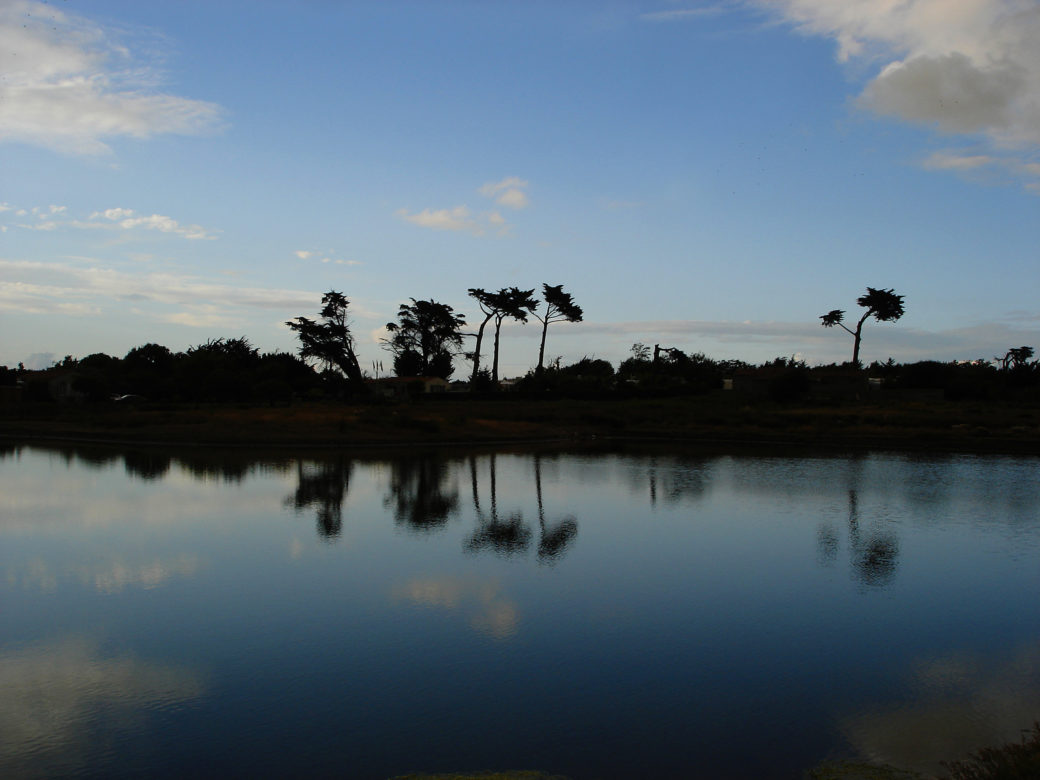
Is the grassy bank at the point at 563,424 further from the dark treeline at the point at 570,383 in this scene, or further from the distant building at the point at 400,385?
the distant building at the point at 400,385

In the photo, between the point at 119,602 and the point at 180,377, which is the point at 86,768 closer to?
the point at 119,602

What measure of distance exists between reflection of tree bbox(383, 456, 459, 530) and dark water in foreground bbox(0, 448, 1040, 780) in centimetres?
31

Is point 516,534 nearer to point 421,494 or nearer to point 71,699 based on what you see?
point 421,494

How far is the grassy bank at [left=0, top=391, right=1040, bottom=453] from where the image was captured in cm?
3931

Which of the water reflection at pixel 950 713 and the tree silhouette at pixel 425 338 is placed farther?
the tree silhouette at pixel 425 338

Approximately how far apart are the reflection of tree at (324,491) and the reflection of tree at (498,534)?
290 cm

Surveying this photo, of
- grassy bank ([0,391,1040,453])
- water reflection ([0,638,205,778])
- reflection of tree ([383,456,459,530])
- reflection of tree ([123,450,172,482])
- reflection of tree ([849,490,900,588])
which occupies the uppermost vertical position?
grassy bank ([0,391,1040,453])

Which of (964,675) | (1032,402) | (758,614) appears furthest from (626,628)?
(1032,402)

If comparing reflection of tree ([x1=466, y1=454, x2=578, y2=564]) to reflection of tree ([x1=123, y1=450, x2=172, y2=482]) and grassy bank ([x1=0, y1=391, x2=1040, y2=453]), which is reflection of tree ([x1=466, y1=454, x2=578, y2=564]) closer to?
reflection of tree ([x1=123, y1=450, x2=172, y2=482])

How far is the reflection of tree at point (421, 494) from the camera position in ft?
60.1

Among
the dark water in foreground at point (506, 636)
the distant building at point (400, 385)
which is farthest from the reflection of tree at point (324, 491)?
the distant building at point (400, 385)

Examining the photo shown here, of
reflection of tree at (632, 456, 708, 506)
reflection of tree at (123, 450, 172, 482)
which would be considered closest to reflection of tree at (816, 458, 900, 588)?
reflection of tree at (632, 456, 708, 506)

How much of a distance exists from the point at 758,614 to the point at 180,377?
61540mm

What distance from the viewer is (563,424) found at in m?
48.4
